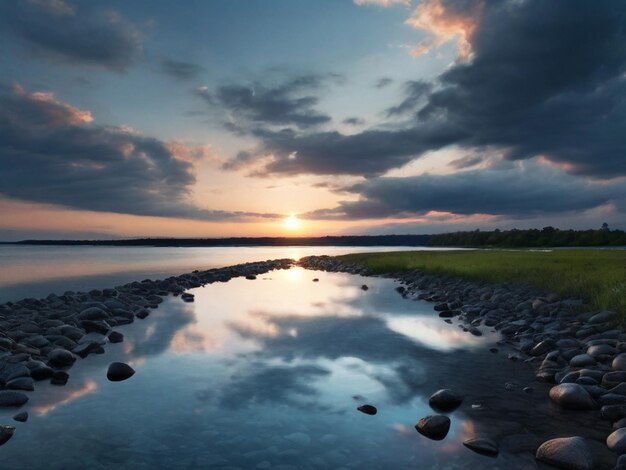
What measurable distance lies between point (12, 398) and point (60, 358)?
281 cm

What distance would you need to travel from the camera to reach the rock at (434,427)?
6371mm

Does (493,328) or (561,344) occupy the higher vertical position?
(561,344)

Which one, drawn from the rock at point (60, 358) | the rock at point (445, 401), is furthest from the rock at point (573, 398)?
the rock at point (60, 358)

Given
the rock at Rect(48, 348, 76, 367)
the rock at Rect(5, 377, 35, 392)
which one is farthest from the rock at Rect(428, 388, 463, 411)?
the rock at Rect(48, 348, 76, 367)

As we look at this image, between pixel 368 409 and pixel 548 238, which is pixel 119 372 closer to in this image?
pixel 368 409

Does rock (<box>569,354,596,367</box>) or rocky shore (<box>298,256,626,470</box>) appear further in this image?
rock (<box>569,354,596,367</box>)

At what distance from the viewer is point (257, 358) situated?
11070 mm

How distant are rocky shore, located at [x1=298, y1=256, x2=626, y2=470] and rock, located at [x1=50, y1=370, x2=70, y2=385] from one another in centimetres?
735

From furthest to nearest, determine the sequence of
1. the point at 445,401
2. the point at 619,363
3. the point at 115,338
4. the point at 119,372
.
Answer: the point at 115,338 → the point at 119,372 → the point at 619,363 → the point at 445,401

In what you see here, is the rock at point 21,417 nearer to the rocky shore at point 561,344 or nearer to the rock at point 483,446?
the rocky shore at point 561,344

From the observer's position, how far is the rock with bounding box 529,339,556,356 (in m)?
10.9

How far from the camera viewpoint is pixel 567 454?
5.42m

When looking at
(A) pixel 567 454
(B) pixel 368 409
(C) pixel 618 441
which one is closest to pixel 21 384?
(B) pixel 368 409

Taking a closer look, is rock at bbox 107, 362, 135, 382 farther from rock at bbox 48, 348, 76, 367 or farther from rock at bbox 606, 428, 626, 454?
rock at bbox 606, 428, 626, 454
